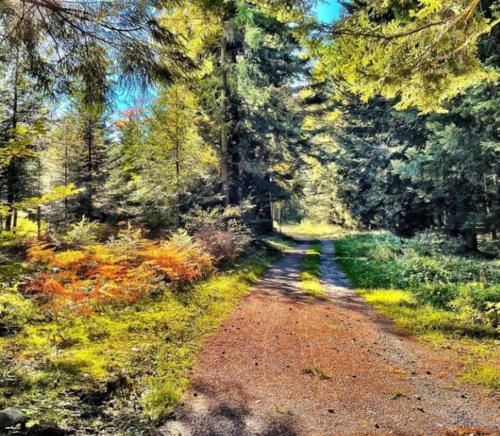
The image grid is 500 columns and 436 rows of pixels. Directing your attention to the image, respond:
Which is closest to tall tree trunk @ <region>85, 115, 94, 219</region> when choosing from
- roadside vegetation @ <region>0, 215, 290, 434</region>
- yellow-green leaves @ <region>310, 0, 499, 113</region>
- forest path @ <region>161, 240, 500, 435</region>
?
roadside vegetation @ <region>0, 215, 290, 434</region>

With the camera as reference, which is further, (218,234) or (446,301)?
(218,234)

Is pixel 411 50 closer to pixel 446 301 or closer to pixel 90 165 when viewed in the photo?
pixel 446 301

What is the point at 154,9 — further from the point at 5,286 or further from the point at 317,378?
the point at 317,378

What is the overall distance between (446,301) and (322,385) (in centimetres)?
529

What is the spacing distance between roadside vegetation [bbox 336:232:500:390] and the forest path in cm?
49

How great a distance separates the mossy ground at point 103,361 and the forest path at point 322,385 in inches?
14.0

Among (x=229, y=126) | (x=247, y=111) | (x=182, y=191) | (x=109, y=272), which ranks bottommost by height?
(x=109, y=272)

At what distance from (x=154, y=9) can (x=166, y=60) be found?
62 centimetres

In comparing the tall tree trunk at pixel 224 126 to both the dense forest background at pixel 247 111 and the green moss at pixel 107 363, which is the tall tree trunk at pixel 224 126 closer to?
the dense forest background at pixel 247 111

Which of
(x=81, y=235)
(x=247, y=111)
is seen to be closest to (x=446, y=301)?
(x=81, y=235)

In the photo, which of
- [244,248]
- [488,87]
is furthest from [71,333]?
[488,87]

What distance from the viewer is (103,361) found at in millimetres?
5152

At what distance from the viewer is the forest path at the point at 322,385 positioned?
401cm

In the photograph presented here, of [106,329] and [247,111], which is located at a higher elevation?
[247,111]
